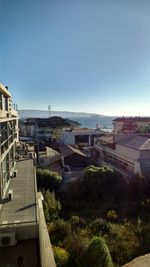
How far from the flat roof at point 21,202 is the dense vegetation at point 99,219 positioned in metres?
2.12

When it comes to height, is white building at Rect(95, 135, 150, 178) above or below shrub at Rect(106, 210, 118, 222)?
above

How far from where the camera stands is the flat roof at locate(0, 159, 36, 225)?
8703 millimetres

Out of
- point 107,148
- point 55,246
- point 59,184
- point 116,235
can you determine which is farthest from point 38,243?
point 107,148

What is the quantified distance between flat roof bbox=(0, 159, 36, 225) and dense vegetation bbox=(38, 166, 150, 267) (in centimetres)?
212

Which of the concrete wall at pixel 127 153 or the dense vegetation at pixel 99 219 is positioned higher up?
the concrete wall at pixel 127 153

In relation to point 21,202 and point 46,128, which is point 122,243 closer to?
point 21,202

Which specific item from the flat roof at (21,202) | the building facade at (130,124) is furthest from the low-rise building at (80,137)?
the flat roof at (21,202)

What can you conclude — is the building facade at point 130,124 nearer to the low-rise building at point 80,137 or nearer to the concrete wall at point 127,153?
the low-rise building at point 80,137

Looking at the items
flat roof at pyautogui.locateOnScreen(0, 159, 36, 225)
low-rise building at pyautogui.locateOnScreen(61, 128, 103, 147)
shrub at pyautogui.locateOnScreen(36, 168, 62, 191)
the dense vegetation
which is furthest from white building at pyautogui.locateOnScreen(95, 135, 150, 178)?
low-rise building at pyautogui.locateOnScreen(61, 128, 103, 147)

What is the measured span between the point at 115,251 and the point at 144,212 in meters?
5.23

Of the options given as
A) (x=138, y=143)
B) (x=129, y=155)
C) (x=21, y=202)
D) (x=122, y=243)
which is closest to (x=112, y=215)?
(x=122, y=243)

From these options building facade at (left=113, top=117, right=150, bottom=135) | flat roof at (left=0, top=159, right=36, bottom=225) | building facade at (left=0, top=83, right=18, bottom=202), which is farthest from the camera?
building facade at (left=113, top=117, right=150, bottom=135)

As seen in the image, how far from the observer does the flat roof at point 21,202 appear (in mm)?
8703

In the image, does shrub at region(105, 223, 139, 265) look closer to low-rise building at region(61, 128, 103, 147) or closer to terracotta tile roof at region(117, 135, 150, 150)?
terracotta tile roof at region(117, 135, 150, 150)
